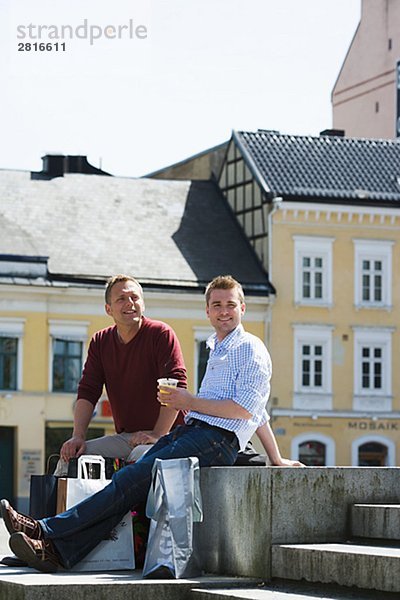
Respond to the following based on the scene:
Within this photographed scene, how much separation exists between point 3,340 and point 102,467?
3117 cm

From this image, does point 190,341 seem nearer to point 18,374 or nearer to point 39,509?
point 18,374

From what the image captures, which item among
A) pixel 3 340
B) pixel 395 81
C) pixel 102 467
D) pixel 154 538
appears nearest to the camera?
pixel 154 538

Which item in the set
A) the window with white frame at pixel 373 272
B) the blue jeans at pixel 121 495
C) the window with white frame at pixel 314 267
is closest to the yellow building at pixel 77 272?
the window with white frame at pixel 314 267

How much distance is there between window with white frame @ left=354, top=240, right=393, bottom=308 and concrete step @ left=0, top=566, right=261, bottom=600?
35.4 m

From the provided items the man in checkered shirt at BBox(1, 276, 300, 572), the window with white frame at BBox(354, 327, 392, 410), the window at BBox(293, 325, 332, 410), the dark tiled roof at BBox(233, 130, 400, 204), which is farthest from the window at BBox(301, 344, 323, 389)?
the man in checkered shirt at BBox(1, 276, 300, 572)

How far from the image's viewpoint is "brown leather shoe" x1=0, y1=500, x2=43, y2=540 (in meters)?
7.24

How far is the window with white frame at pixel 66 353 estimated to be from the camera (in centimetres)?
3928

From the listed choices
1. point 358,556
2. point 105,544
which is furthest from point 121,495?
point 358,556

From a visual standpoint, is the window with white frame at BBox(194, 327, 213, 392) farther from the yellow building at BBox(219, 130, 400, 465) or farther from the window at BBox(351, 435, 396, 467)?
the window at BBox(351, 435, 396, 467)

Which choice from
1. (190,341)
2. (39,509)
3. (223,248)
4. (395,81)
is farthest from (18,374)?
(39,509)

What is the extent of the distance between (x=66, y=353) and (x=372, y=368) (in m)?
8.06

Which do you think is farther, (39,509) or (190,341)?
(190,341)

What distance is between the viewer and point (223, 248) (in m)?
42.8

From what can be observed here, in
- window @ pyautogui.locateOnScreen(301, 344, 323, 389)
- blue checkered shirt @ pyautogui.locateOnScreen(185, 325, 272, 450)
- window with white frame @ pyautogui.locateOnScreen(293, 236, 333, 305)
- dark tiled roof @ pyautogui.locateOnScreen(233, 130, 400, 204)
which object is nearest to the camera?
blue checkered shirt @ pyautogui.locateOnScreen(185, 325, 272, 450)
